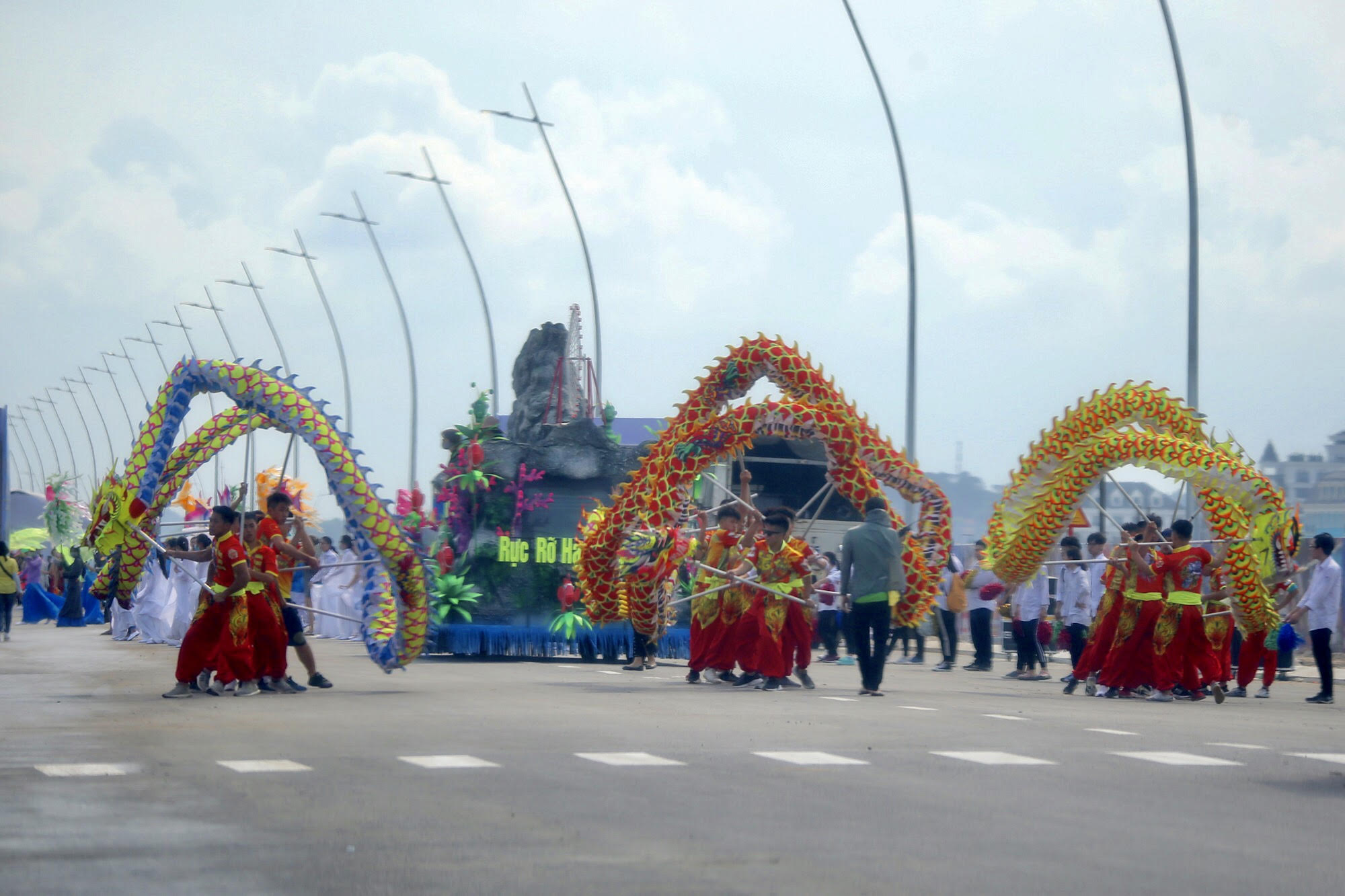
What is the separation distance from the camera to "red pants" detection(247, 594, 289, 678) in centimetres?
1631

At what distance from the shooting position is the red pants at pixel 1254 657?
730 inches

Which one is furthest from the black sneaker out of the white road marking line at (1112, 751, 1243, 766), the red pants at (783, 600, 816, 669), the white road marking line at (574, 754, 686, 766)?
the white road marking line at (574, 754, 686, 766)

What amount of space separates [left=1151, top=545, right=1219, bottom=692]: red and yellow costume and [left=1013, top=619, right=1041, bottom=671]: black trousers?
5.38m

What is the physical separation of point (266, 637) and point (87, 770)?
6.67 meters

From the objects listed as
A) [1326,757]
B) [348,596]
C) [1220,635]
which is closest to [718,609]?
[1220,635]

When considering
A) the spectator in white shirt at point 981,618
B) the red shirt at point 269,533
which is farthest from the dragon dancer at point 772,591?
the spectator in white shirt at point 981,618

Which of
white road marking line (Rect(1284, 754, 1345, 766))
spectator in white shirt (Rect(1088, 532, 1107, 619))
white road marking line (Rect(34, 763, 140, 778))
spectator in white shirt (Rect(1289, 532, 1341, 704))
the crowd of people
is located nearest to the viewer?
white road marking line (Rect(34, 763, 140, 778))

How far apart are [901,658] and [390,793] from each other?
67.9 ft

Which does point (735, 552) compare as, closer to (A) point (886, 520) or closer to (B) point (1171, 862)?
(A) point (886, 520)

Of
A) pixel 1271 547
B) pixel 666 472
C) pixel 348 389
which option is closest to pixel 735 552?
pixel 666 472

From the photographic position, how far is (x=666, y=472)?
19.2 m

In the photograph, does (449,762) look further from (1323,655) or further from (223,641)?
(1323,655)

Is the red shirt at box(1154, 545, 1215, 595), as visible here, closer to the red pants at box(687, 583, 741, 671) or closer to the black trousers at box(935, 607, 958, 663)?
the red pants at box(687, 583, 741, 671)

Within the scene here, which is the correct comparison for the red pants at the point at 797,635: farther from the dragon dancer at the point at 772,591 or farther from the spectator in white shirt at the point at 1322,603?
the spectator in white shirt at the point at 1322,603
